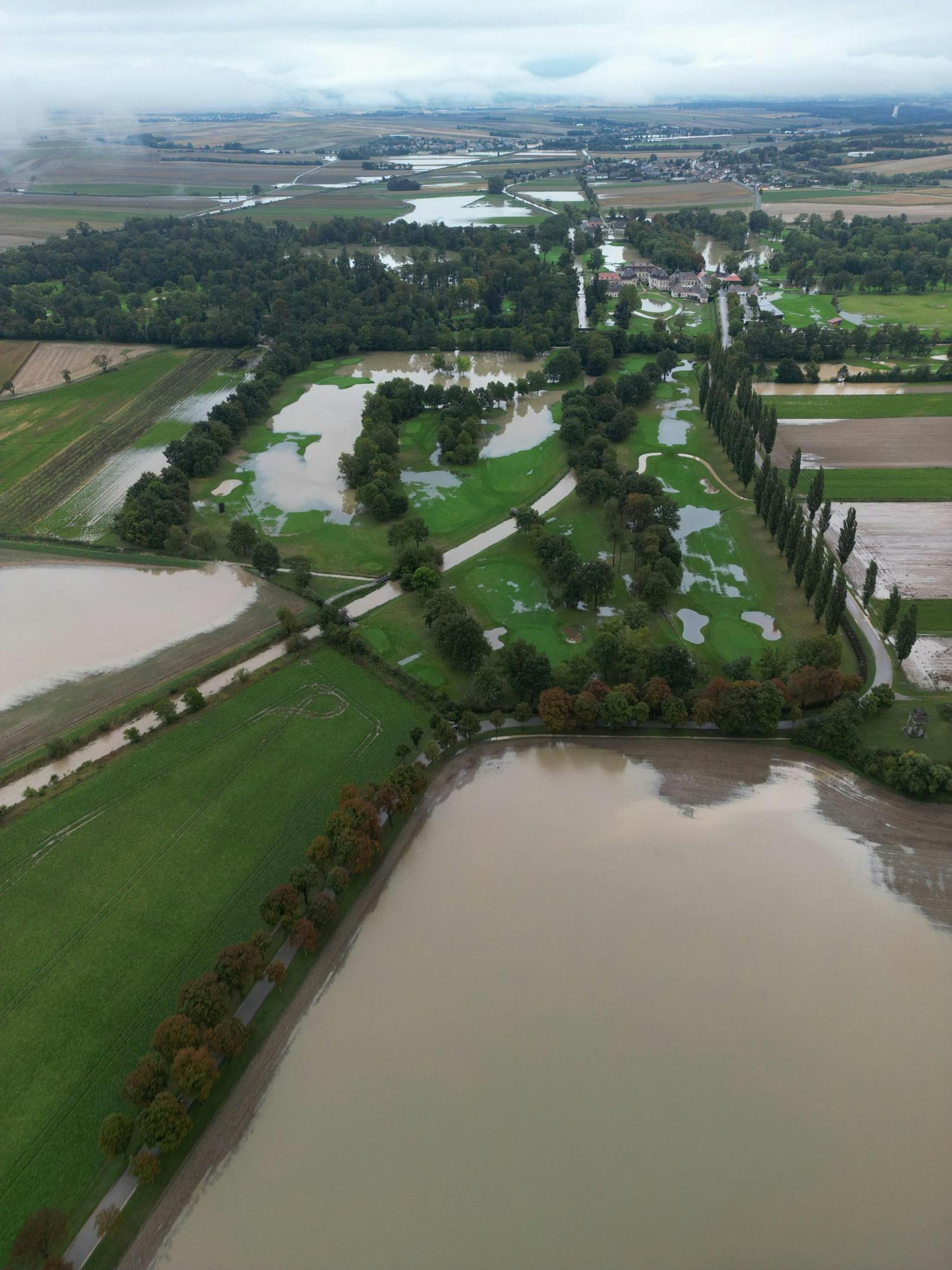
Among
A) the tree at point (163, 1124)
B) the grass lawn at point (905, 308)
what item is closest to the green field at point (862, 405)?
the grass lawn at point (905, 308)

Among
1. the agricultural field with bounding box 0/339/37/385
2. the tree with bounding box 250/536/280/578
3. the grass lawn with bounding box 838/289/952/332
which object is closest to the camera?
the tree with bounding box 250/536/280/578

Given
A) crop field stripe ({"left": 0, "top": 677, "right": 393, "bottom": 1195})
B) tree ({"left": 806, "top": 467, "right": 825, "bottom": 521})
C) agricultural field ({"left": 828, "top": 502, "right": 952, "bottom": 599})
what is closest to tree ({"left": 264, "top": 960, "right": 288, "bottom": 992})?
crop field stripe ({"left": 0, "top": 677, "right": 393, "bottom": 1195})

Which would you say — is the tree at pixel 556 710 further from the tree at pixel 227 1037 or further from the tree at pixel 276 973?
the tree at pixel 227 1037

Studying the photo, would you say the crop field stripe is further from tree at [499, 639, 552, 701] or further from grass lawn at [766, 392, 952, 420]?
grass lawn at [766, 392, 952, 420]

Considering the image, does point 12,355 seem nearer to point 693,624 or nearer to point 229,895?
point 229,895

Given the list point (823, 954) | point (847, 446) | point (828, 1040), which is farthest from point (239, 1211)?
point (847, 446)

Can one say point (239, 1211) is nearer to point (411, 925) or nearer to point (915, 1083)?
point (411, 925)

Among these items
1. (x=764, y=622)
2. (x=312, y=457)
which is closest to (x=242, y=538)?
(x=312, y=457)
